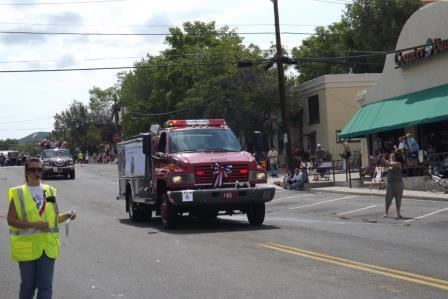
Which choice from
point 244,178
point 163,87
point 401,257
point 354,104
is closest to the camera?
point 401,257

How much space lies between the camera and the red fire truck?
49.4 feet

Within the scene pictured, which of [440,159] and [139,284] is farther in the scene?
[440,159]

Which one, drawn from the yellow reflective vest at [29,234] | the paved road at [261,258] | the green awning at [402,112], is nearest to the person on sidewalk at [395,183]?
the paved road at [261,258]

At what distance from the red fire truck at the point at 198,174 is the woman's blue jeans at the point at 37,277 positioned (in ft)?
27.2

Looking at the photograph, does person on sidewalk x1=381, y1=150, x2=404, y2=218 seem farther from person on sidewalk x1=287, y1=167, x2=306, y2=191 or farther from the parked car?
the parked car

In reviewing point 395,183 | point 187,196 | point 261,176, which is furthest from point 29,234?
point 395,183

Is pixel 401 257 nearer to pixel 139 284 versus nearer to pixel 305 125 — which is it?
pixel 139 284

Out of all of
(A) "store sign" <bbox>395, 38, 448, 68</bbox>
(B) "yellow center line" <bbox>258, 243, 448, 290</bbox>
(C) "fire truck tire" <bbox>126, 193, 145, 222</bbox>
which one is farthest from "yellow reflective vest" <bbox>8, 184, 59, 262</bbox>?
(A) "store sign" <bbox>395, 38, 448, 68</bbox>

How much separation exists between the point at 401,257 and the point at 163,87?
2223 inches

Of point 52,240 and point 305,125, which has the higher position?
point 305,125

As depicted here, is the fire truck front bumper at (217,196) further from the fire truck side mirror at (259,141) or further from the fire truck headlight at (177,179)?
the fire truck side mirror at (259,141)

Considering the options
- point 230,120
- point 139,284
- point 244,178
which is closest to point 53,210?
point 139,284

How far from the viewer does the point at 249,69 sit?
44.6 meters

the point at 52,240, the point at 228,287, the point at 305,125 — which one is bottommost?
the point at 228,287
